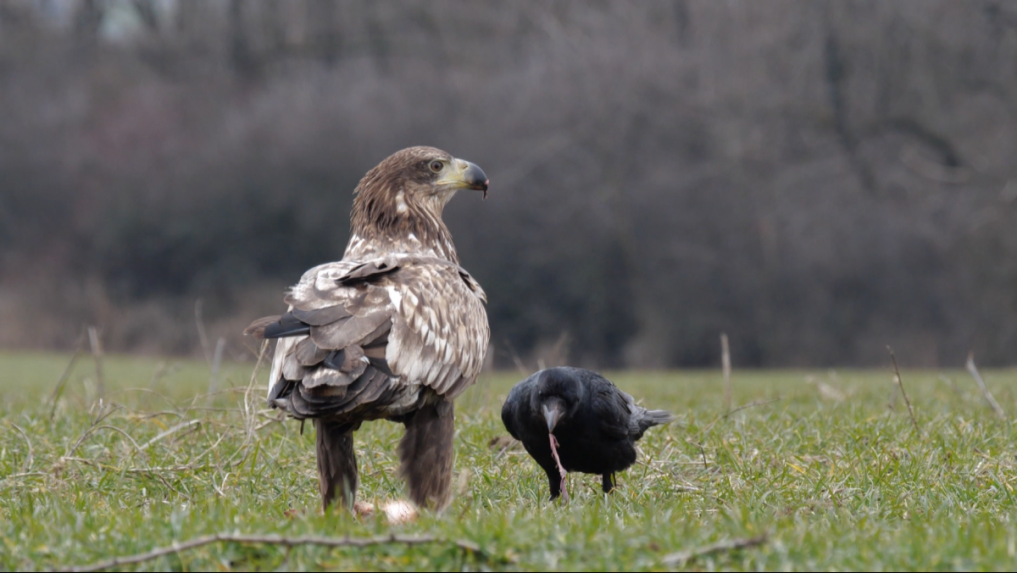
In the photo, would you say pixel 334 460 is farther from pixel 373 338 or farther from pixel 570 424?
pixel 570 424

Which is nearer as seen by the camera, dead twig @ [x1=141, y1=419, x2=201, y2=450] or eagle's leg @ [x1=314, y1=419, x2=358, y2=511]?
eagle's leg @ [x1=314, y1=419, x2=358, y2=511]

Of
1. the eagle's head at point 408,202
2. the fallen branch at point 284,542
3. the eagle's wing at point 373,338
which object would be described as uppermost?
the eagle's head at point 408,202

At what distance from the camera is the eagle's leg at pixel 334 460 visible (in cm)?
437

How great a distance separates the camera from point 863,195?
31.3 m

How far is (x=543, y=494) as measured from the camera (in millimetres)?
5273

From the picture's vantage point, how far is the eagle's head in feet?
17.6

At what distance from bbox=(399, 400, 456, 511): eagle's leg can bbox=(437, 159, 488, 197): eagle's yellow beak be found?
1458 mm

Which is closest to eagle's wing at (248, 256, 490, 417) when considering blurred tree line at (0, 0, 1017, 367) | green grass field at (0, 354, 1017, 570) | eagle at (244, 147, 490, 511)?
eagle at (244, 147, 490, 511)

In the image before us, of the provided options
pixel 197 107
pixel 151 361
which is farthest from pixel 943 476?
pixel 197 107

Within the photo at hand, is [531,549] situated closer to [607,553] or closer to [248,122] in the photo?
[607,553]

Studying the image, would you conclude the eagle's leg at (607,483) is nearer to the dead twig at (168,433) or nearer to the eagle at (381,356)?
the eagle at (381,356)

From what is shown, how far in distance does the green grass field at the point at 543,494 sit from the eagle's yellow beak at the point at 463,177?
1.37m

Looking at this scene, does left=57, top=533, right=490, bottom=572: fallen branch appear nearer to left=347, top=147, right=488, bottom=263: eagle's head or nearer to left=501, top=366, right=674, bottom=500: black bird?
left=501, top=366, right=674, bottom=500: black bird

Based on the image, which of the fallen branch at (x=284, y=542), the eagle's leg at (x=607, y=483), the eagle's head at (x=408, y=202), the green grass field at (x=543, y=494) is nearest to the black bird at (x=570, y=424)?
the eagle's leg at (x=607, y=483)
